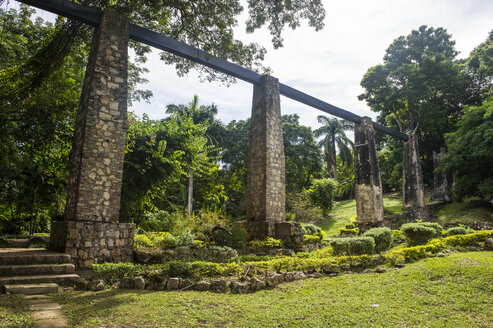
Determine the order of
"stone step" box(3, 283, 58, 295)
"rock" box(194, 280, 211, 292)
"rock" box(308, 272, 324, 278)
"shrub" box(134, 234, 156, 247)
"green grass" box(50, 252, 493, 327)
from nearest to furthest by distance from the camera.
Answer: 1. "green grass" box(50, 252, 493, 327)
2. "stone step" box(3, 283, 58, 295)
3. "rock" box(194, 280, 211, 292)
4. "rock" box(308, 272, 324, 278)
5. "shrub" box(134, 234, 156, 247)

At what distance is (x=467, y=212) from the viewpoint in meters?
17.8

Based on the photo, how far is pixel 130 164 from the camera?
416 inches

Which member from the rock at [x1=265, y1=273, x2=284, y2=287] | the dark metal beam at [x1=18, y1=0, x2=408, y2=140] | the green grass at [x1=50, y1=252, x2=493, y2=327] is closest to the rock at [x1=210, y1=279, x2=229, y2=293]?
the green grass at [x1=50, y1=252, x2=493, y2=327]

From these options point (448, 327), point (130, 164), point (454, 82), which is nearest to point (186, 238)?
point (130, 164)

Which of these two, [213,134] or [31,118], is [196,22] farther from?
[213,134]

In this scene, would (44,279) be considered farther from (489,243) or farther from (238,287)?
(489,243)

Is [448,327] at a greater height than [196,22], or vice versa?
[196,22]

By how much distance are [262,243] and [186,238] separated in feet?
7.77

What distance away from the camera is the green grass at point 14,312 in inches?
127

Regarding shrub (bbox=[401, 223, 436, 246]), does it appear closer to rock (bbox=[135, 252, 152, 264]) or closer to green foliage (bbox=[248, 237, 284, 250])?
green foliage (bbox=[248, 237, 284, 250])

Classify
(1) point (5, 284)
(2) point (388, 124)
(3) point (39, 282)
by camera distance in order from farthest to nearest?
(2) point (388, 124), (3) point (39, 282), (1) point (5, 284)

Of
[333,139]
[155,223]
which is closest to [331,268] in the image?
[155,223]

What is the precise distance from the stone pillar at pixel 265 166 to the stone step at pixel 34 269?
559 cm

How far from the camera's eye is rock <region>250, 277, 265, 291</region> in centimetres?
533
